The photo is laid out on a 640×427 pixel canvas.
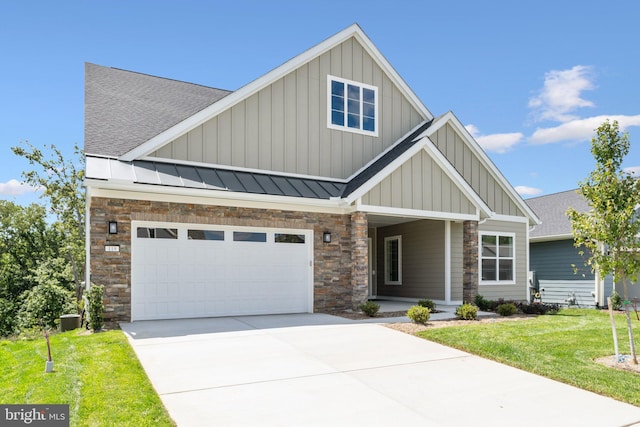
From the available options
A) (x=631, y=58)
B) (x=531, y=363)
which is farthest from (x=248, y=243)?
(x=631, y=58)

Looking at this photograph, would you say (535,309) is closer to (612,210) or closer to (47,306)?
(612,210)

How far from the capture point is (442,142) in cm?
1542

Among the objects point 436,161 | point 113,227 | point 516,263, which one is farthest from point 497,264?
point 113,227

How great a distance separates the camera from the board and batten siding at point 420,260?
15164 millimetres

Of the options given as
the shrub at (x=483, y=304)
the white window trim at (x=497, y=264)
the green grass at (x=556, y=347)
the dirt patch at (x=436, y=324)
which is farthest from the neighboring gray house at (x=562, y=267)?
the dirt patch at (x=436, y=324)

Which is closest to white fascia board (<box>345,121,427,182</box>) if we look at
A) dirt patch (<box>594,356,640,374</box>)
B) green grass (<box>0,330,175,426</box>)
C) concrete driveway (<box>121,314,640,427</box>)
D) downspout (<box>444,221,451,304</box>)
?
downspout (<box>444,221,451,304</box>)

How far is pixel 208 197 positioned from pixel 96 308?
3.41 metres

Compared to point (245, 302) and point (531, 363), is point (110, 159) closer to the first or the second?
point (245, 302)

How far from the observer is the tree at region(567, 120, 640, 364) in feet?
23.7

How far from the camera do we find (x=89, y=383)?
550 cm

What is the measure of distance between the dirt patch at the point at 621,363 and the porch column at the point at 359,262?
5.94 meters

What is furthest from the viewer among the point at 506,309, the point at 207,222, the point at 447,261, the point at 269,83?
the point at 447,261

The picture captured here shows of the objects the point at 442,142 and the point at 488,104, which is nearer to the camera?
the point at 442,142

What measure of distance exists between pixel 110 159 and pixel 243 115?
362 centimetres
